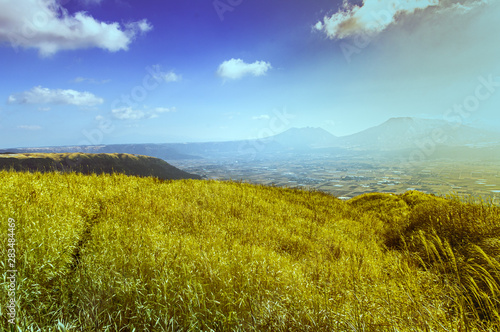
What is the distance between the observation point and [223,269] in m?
3.43

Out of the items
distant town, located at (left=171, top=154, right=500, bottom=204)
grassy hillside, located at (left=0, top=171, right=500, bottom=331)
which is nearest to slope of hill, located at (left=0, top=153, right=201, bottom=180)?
distant town, located at (left=171, top=154, right=500, bottom=204)

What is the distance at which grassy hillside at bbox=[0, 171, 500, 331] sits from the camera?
2402mm

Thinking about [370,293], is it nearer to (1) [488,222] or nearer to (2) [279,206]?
(1) [488,222]

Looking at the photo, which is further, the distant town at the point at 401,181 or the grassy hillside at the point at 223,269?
the distant town at the point at 401,181

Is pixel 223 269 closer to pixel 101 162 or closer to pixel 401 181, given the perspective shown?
pixel 101 162

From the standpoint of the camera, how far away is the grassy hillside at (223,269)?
2402 mm

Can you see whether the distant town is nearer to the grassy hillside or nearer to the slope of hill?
the grassy hillside

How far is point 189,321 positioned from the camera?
2.32 meters

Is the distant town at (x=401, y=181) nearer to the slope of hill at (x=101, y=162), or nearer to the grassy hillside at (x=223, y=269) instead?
the grassy hillside at (x=223, y=269)

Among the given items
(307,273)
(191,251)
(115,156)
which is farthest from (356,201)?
(115,156)

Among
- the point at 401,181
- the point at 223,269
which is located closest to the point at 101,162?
the point at 223,269

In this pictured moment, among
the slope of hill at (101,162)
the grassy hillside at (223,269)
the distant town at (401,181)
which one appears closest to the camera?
the grassy hillside at (223,269)

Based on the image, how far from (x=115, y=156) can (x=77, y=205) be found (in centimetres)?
9376

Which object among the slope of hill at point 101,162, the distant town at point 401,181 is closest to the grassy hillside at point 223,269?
the distant town at point 401,181
